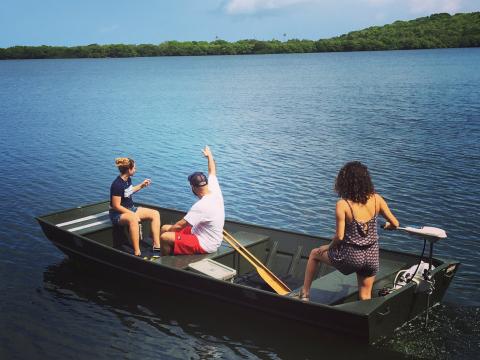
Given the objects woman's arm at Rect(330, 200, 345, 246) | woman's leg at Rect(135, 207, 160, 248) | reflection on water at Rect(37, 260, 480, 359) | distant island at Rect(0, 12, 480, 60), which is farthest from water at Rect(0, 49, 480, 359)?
distant island at Rect(0, 12, 480, 60)

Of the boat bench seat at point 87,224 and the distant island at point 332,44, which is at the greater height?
the distant island at point 332,44

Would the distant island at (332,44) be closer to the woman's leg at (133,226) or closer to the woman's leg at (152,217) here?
the woman's leg at (152,217)

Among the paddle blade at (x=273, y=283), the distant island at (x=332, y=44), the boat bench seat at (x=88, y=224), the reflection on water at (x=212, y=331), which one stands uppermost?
the distant island at (x=332, y=44)

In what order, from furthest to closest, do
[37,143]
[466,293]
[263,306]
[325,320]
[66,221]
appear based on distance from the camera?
[37,143], [66,221], [466,293], [263,306], [325,320]

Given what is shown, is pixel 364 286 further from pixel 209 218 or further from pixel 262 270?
pixel 209 218

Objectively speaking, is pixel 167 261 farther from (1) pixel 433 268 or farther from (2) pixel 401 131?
(2) pixel 401 131

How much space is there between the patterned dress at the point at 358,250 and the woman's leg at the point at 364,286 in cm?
8

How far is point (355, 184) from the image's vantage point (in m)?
7.57

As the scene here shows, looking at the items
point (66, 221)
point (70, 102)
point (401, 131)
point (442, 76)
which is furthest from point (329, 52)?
point (66, 221)

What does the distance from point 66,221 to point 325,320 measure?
21.5 ft

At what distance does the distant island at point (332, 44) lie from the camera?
152250mm

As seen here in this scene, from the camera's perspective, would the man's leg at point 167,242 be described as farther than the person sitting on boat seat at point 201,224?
Yes

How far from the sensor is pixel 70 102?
157 feet

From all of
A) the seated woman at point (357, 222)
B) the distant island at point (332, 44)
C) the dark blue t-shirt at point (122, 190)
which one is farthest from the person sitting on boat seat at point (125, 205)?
the distant island at point (332, 44)
